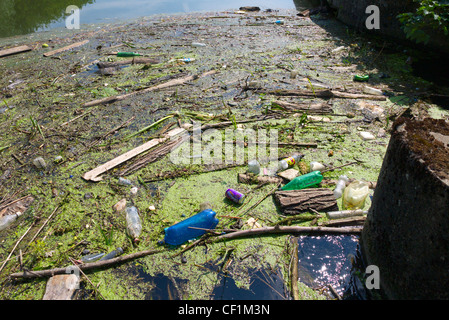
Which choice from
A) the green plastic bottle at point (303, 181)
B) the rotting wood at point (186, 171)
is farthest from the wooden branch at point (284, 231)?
the rotting wood at point (186, 171)

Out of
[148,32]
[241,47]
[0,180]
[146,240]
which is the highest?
[148,32]

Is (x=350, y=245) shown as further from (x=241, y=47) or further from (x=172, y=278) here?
(x=241, y=47)

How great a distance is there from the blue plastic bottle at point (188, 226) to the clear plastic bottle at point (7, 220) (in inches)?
66.0

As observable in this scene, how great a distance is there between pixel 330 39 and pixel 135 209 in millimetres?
7334

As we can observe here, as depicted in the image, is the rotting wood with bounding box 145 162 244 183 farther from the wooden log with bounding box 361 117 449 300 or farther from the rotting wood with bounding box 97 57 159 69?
the rotting wood with bounding box 97 57 159 69

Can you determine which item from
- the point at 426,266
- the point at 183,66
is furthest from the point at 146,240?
the point at 183,66

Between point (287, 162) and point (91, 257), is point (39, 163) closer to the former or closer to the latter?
point (91, 257)

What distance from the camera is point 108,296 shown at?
2.25 metres

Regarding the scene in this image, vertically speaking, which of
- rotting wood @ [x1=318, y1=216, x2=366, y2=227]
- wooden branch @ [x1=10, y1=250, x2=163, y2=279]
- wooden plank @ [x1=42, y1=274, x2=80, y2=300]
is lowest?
wooden plank @ [x1=42, y1=274, x2=80, y2=300]

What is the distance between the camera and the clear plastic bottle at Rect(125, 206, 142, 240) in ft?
8.94

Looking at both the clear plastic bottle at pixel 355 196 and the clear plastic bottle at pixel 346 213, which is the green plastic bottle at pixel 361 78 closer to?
A: the clear plastic bottle at pixel 355 196

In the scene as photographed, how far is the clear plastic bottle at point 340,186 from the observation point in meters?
3.05

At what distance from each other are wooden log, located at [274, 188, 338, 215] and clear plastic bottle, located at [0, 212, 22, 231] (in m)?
2.78

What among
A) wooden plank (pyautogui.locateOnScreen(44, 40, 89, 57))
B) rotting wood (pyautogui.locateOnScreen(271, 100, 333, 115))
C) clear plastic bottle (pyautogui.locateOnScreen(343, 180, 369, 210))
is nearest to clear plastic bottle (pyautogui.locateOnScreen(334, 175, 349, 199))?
clear plastic bottle (pyautogui.locateOnScreen(343, 180, 369, 210))
